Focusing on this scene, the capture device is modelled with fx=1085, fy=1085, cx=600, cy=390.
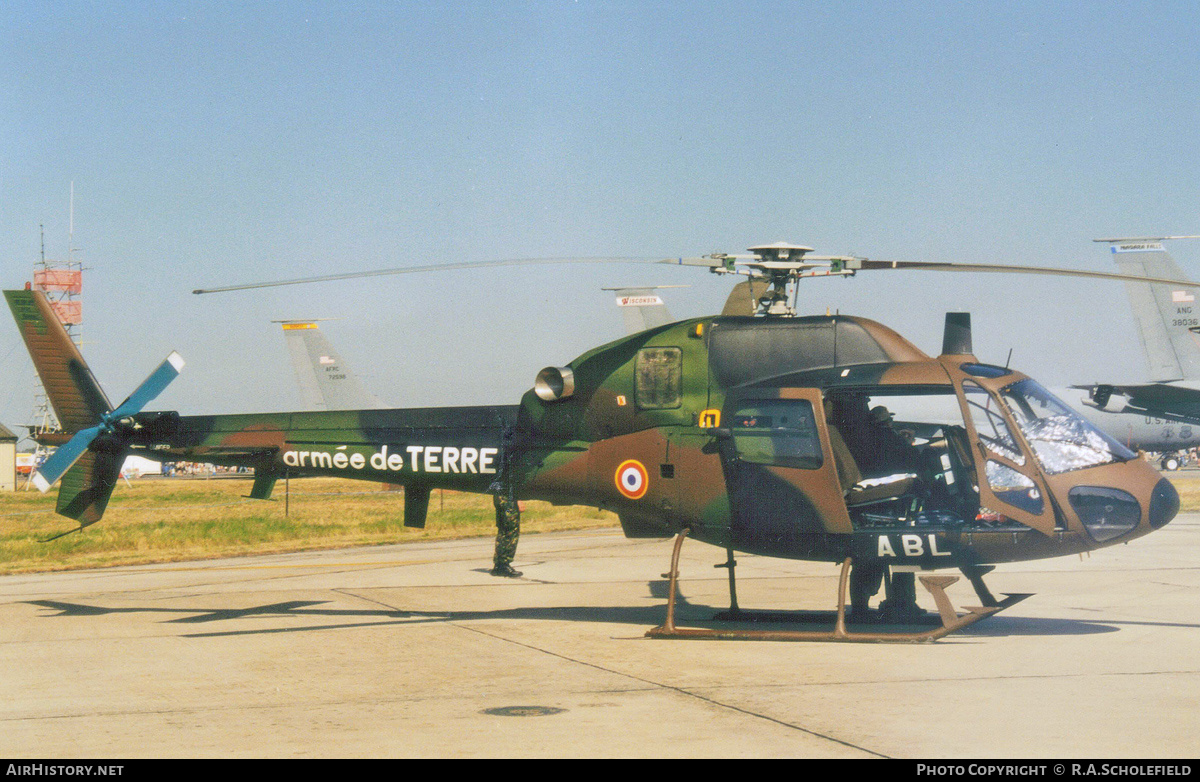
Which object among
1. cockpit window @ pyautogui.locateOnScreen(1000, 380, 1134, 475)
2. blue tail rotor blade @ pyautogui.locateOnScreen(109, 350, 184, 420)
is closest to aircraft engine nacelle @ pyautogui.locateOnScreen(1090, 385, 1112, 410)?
cockpit window @ pyautogui.locateOnScreen(1000, 380, 1134, 475)

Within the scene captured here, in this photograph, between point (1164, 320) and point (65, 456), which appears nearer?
point (65, 456)

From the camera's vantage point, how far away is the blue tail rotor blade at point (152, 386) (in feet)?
45.6

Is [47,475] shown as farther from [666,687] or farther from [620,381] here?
[666,687]

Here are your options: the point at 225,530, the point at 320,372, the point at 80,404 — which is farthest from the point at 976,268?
the point at 320,372

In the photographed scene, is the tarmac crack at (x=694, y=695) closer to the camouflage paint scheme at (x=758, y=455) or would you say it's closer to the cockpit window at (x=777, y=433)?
the camouflage paint scheme at (x=758, y=455)

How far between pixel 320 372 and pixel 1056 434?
3094 cm

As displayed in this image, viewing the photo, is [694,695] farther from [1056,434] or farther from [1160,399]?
[1160,399]

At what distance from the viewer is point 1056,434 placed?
10.5m

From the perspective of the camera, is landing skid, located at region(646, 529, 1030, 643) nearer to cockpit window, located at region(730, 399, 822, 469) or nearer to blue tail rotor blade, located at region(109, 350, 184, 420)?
cockpit window, located at region(730, 399, 822, 469)

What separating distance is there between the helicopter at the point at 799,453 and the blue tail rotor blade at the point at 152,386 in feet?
3.67

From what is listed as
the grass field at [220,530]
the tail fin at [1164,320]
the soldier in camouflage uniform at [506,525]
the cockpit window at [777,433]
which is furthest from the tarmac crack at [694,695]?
the tail fin at [1164,320]

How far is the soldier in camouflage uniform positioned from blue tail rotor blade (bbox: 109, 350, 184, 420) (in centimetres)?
459

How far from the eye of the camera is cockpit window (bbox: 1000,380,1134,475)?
34.1 ft

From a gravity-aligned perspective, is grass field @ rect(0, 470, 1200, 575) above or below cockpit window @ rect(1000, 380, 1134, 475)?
below
